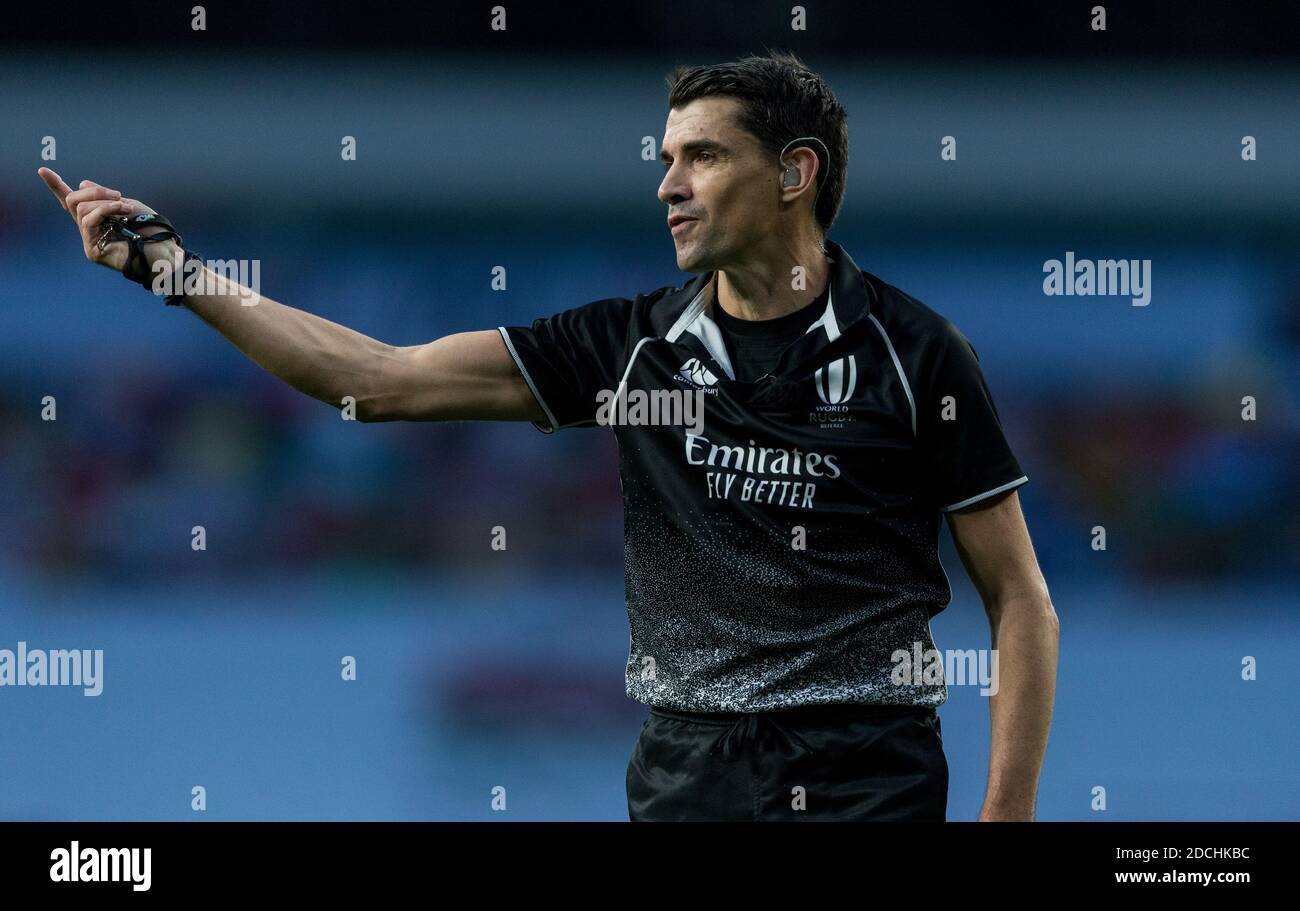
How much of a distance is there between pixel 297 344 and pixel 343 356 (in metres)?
0.08

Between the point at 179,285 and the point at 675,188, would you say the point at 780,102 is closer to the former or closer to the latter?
the point at 675,188

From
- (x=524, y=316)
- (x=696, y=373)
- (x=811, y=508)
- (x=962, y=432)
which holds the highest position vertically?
(x=524, y=316)

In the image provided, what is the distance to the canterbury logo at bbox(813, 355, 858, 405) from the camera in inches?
92.8

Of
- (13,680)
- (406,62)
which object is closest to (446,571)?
(13,680)

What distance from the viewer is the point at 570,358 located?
249 cm

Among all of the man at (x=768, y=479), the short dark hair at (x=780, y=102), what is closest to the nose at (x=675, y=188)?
the man at (x=768, y=479)

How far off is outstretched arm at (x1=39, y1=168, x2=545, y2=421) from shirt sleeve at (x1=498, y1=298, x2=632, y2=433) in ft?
0.08

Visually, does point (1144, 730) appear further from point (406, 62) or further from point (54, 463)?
point (54, 463)

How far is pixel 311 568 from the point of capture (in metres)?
6.48

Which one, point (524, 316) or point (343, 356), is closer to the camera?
point (343, 356)

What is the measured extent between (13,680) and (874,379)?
13.7 ft

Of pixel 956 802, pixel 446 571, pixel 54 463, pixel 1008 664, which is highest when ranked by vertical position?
pixel 54 463
